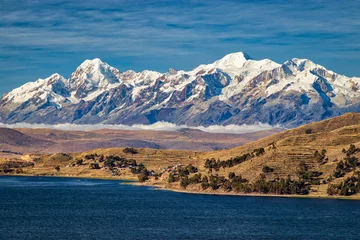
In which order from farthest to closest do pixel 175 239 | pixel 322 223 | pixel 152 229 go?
pixel 322 223 < pixel 152 229 < pixel 175 239

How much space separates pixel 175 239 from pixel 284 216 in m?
49.9

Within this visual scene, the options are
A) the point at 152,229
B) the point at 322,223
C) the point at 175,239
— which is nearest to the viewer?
the point at 175,239

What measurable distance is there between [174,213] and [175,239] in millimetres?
48009

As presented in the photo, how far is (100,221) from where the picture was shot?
592ft

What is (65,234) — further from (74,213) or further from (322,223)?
(322,223)

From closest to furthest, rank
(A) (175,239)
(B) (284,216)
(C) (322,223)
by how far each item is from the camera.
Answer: (A) (175,239), (C) (322,223), (B) (284,216)

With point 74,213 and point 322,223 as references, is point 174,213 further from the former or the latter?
point 322,223

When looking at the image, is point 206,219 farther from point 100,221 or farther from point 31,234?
point 31,234

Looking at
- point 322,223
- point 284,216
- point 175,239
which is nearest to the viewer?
point 175,239

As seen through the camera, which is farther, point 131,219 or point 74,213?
point 74,213

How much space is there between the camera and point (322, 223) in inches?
7032

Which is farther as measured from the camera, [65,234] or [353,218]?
[353,218]

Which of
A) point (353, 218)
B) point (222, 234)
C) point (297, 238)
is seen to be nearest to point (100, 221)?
point (222, 234)

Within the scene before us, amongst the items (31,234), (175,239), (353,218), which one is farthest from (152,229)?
(353,218)
